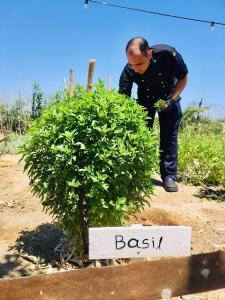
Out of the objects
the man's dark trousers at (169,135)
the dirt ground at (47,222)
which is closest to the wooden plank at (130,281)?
the dirt ground at (47,222)

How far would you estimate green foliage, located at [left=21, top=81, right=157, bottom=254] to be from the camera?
2889 mm

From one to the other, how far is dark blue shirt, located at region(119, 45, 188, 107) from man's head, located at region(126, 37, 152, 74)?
0.83ft

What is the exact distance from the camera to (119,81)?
4512 millimetres

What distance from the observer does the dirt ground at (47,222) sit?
346 centimetres

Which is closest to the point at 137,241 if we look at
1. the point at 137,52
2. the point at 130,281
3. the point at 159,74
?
the point at 130,281

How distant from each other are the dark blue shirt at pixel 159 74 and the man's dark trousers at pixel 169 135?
0.23 m

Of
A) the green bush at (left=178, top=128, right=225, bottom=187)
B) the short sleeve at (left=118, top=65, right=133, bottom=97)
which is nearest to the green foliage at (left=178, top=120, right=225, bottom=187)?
the green bush at (left=178, top=128, right=225, bottom=187)

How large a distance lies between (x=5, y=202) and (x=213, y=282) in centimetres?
355

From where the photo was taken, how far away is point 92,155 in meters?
2.92

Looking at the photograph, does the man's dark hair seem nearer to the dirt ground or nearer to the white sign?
the dirt ground

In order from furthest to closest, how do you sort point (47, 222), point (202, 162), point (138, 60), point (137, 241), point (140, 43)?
point (202, 162) → point (47, 222) → point (138, 60) → point (140, 43) → point (137, 241)

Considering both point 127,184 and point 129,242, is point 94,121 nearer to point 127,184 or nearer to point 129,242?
point 127,184

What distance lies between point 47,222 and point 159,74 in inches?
72.4

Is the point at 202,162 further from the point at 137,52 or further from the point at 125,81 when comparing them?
the point at 137,52
